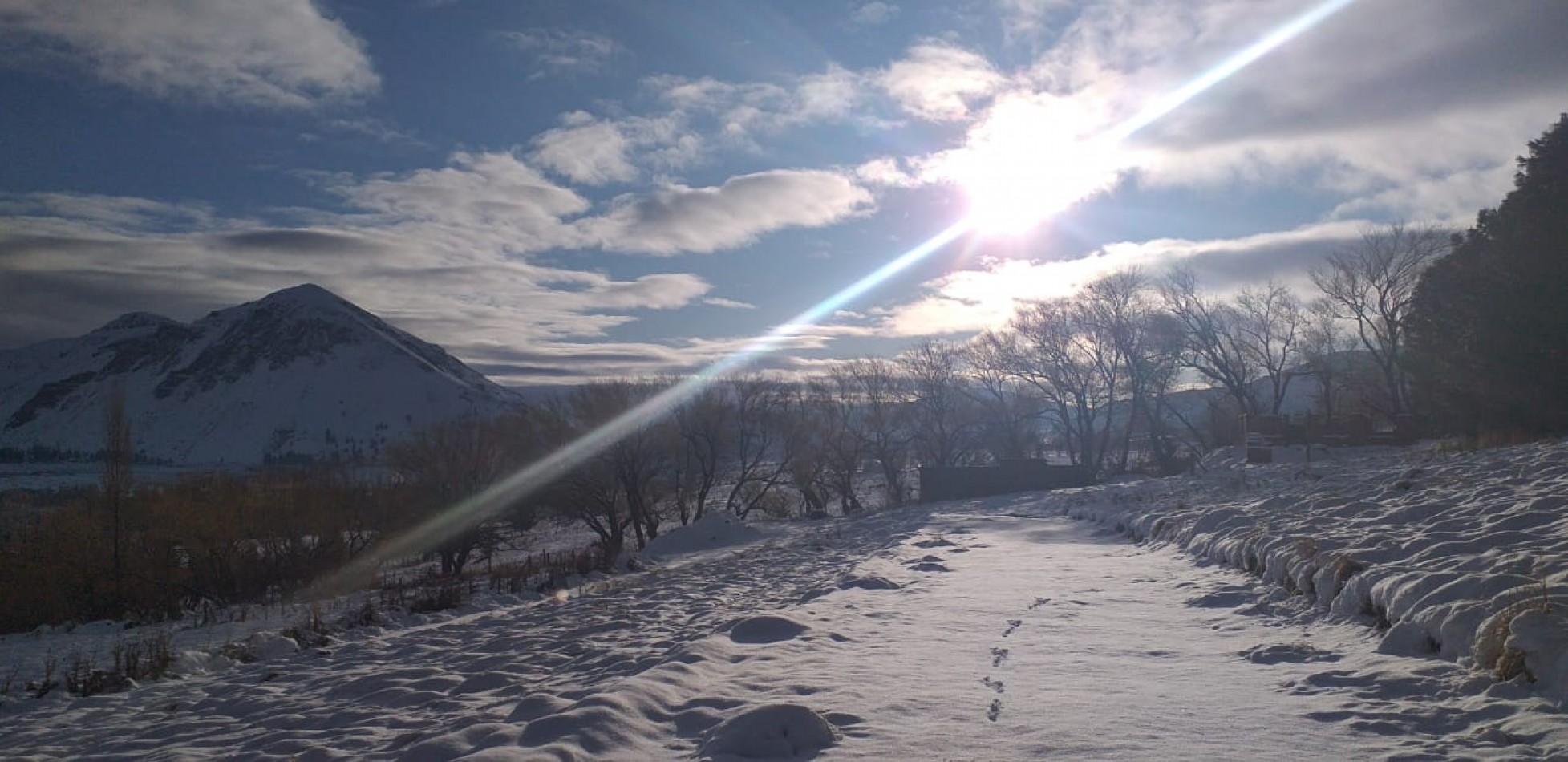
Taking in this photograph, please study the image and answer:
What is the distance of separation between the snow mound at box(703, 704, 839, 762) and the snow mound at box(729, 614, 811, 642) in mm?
3067

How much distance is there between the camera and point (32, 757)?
23.3 feet

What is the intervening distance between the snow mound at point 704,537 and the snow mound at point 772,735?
2501 centimetres

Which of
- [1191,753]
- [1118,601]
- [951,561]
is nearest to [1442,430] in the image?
[951,561]

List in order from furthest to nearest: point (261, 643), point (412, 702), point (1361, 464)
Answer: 1. point (1361, 464)
2. point (261, 643)
3. point (412, 702)

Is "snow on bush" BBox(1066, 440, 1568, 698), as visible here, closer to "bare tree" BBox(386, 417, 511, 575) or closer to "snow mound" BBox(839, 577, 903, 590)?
"snow mound" BBox(839, 577, 903, 590)

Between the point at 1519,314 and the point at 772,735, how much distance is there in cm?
2723

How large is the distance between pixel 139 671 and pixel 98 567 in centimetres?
1860

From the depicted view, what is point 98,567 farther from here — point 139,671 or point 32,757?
point 32,757

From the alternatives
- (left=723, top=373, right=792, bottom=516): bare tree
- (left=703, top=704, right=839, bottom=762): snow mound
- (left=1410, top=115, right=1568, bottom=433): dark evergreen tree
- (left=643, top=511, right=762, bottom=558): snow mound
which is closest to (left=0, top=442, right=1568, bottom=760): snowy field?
(left=703, top=704, right=839, bottom=762): snow mound

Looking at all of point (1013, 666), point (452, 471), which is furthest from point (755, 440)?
point (1013, 666)

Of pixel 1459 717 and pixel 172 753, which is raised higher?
pixel 1459 717

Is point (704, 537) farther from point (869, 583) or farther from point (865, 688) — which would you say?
point (865, 688)

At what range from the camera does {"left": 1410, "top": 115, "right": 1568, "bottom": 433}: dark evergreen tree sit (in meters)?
23.2

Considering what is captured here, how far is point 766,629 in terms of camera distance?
902 centimetres
